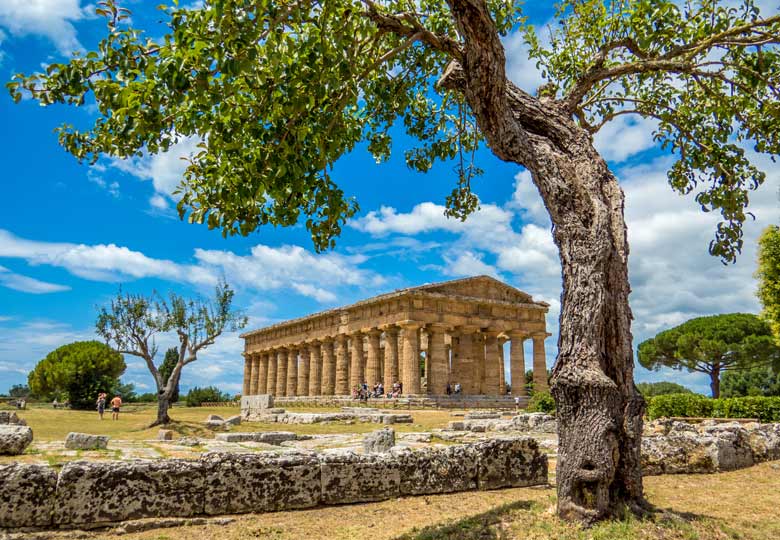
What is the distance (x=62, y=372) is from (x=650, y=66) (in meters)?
56.2

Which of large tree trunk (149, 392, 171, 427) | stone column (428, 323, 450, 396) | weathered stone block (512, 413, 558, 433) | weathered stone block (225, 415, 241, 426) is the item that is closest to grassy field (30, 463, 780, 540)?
weathered stone block (512, 413, 558, 433)

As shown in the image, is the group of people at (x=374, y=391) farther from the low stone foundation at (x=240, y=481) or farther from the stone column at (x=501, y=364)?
the low stone foundation at (x=240, y=481)

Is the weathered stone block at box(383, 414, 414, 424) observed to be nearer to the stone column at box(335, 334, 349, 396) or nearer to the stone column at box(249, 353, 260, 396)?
the stone column at box(335, 334, 349, 396)

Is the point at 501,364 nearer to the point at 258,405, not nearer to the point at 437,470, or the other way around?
the point at 258,405

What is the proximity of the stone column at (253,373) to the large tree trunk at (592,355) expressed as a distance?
58.9 metres

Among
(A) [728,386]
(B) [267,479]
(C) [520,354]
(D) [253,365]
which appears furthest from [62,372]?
(A) [728,386]

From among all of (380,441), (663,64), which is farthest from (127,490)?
(663,64)

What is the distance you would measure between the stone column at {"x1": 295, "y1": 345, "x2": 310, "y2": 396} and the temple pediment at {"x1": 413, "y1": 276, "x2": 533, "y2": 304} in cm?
1768

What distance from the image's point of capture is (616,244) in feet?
17.6

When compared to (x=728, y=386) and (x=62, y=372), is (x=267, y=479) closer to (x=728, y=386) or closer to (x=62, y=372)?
(x=728, y=386)

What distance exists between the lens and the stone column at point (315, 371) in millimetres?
48844

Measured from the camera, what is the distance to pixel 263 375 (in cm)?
5975

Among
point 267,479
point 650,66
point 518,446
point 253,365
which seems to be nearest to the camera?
point 267,479

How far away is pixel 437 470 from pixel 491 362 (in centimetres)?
3677
